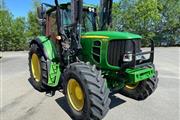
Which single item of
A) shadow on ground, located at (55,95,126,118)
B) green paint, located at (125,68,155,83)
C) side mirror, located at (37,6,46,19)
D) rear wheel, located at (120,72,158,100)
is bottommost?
shadow on ground, located at (55,95,126,118)

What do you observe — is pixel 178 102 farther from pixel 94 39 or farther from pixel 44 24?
pixel 44 24

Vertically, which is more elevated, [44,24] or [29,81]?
[44,24]

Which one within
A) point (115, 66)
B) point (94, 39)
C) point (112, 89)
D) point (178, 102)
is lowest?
point (178, 102)

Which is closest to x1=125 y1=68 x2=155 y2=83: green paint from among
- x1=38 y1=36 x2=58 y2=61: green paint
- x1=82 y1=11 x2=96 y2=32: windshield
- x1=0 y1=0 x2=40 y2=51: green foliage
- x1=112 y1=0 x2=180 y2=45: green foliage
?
x1=82 y1=11 x2=96 y2=32: windshield

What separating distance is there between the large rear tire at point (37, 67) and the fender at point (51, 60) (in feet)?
0.43

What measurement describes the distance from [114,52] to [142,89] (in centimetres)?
145

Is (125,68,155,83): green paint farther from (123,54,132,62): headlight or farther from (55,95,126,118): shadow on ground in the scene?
(55,95,126,118): shadow on ground

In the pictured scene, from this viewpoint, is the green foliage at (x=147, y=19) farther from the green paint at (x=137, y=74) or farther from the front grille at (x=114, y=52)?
the front grille at (x=114, y=52)

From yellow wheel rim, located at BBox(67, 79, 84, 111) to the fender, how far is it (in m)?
1.13

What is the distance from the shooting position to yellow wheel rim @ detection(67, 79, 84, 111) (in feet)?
17.6

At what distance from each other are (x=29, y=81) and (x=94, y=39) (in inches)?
153

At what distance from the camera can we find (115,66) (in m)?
5.56

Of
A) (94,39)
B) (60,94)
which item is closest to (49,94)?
(60,94)

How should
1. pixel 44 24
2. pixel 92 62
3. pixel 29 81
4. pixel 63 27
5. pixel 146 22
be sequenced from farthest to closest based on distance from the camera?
1. pixel 146 22
2. pixel 29 81
3. pixel 44 24
4. pixel 63 27
5. pixel 92 62
